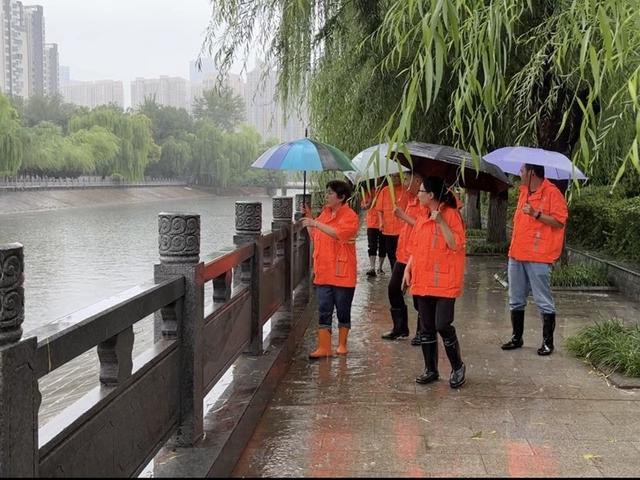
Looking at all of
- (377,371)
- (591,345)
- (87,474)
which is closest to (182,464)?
(87,474)

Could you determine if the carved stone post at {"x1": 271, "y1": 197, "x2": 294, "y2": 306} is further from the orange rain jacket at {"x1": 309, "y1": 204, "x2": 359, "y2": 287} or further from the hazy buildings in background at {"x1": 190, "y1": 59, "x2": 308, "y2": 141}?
the orange rain jacket at {"x1": 309, "y1": 204, "x2": 359, "y2": 287}

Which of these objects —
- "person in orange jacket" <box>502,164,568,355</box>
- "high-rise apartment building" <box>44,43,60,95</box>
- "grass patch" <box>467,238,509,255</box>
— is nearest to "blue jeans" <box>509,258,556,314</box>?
"person in orange jacket" <box>502,164,568,355</box>

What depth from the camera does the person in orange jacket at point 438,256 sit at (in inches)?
181

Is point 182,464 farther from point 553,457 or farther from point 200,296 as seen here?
point 553,457

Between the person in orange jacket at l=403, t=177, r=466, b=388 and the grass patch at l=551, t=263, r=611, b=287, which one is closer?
the person in orange jacket at l=403, t=177, r=466, b=388

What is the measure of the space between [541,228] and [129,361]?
367 cm

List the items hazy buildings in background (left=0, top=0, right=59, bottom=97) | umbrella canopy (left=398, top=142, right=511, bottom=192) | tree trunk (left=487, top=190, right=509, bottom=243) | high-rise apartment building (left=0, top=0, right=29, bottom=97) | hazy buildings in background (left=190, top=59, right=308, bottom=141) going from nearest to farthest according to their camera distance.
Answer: umbrella canopy (left=398, top=142, right=511, bottom=192) < hazy buildings in background (left=190, top=59, right=308, bottom=141) < tree trunk (left=487, top=190, right=509, bottom=243) < high-rise apartment building (left=0, top=0, right=29, bottom=97) < hazy buildings in background (left=0, top=0, right=59, bottom=97)

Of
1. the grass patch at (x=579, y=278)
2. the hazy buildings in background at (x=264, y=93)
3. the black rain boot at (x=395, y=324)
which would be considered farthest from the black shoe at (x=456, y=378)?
the grass patch at (x=579, y=278)

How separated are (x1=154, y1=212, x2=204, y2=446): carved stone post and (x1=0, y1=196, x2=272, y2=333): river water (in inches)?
43.6

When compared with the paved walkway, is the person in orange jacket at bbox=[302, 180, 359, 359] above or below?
above

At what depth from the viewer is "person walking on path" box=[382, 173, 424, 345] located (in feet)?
18.0

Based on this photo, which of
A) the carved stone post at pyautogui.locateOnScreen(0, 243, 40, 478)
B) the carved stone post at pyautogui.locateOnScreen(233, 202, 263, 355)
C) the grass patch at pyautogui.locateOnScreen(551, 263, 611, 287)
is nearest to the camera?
the carved stone post at pyautogui.locateOnScreen(0, 243, 40, 478)

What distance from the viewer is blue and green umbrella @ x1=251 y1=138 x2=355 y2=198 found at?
585 centimetres

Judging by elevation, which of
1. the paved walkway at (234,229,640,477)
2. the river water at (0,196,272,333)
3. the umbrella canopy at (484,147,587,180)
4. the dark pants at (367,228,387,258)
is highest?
the umbrella canopy at (484,147,587,180)
